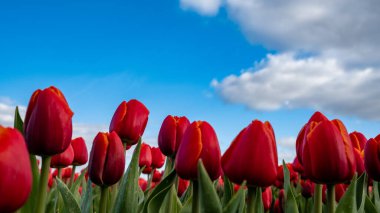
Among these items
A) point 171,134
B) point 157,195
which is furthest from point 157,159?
point 157,195

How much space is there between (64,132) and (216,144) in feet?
2.35

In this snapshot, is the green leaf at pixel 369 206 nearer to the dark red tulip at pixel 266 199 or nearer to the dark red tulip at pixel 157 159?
the dark red tulip at pixel 266 199

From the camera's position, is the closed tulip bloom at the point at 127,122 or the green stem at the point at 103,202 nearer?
the green stem at the point at 103,202

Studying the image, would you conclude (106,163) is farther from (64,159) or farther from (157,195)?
(64,159)

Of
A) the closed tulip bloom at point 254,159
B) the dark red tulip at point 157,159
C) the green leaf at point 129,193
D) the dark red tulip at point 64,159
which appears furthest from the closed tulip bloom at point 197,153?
the dark red tulip at point 157,159

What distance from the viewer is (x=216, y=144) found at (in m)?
2.15

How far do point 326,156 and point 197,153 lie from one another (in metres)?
0.64

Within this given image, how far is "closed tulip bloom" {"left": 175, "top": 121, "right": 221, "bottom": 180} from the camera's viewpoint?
211 cm

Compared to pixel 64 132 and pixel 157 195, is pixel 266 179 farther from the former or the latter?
pixel 64 132

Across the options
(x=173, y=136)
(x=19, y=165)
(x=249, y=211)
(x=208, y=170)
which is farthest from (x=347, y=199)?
(x=19, y=165)

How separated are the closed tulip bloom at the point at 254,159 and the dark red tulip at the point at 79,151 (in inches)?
115

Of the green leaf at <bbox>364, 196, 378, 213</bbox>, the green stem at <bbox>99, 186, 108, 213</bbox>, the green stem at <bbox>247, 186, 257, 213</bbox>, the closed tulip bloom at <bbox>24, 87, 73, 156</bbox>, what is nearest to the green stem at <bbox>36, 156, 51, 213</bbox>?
the closed tulip bloom at <bbox>24, 87, 73, 156</bbox>

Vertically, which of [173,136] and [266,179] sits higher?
[173,136]

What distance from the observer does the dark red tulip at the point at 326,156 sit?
86.7 inches
